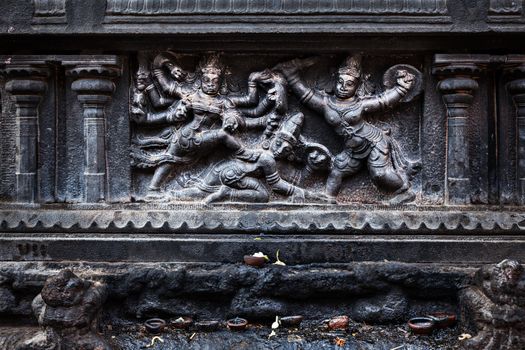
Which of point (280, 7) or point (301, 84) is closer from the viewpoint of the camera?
point (280, 7)

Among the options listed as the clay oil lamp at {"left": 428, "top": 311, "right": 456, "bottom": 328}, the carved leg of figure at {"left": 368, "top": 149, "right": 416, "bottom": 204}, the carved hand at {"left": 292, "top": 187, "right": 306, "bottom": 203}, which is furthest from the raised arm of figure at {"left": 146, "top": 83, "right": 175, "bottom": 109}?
the clay oil lamp at {"left": 428, "top": 311, "right": 456, "bottom": 328}

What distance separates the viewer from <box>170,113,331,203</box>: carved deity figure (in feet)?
17.3

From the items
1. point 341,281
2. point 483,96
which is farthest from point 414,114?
point 341,281

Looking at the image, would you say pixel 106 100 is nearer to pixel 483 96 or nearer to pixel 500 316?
pixel 483 96

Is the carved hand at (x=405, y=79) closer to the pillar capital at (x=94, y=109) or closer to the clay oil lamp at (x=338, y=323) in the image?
the clay oil lamp at (x=338, y=323)

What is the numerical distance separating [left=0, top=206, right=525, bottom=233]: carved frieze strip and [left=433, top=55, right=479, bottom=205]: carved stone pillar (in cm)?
18

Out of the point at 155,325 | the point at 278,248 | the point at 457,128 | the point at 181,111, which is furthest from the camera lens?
the point at 181,111

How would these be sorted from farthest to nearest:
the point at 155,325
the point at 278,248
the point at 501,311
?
1. the point at 278,248
2. the point at 155,325
3. the point at 501,311

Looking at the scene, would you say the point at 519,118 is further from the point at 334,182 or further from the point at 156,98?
the point at 156,98

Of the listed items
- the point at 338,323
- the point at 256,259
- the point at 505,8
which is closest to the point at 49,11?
the point at 256,259

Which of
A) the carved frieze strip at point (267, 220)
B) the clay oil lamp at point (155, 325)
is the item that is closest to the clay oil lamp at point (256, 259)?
the carved frieze strip at point (267, 220)

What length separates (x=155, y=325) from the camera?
486cm

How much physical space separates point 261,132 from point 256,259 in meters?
1.17

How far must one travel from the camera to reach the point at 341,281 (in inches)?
194
